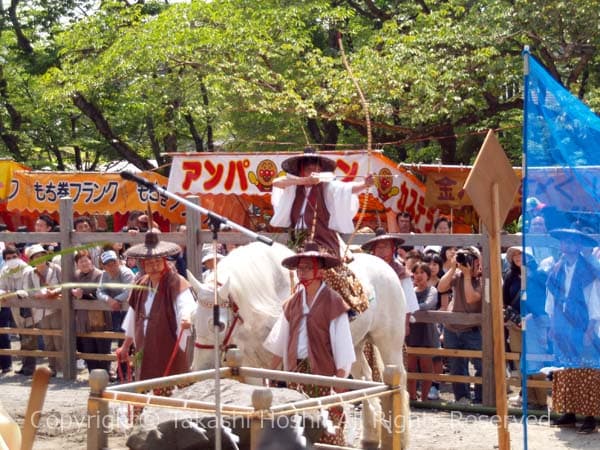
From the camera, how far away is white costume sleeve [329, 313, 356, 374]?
7387mm

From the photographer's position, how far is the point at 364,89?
17.4m

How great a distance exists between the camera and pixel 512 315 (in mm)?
10336

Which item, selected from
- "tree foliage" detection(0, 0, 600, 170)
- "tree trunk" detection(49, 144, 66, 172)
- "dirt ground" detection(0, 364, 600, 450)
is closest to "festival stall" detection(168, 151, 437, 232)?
"tree foliage" detection(0, 0, 600, 170)

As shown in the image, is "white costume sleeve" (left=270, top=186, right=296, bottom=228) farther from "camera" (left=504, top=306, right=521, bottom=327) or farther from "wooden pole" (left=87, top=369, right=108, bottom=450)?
"wooden pole" (left=87, top=369, right=108, bottom=450)

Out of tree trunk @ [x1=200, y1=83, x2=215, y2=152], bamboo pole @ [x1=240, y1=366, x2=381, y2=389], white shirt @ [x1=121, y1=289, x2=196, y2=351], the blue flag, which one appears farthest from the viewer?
tree trunk @ [x1=200, y1=83, x2=215, y2=152]

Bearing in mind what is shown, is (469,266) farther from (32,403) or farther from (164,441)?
(32,403)

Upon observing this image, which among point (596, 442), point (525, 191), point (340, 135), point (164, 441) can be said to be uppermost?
point (340, 135)

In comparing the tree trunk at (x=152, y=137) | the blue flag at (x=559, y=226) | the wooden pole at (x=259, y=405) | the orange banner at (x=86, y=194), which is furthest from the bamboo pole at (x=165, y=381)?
the tree trunk at (x=152, y=137)

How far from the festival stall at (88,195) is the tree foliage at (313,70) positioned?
2.10 metres

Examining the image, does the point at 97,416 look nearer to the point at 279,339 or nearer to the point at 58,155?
the point at 279,339

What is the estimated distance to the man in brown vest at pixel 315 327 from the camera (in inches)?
291

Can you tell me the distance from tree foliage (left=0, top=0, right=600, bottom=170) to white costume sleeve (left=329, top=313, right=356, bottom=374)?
26.9 ft

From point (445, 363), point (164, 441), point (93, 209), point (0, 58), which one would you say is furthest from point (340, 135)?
point (164, 441)

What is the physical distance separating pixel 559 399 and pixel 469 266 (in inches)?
72.8
